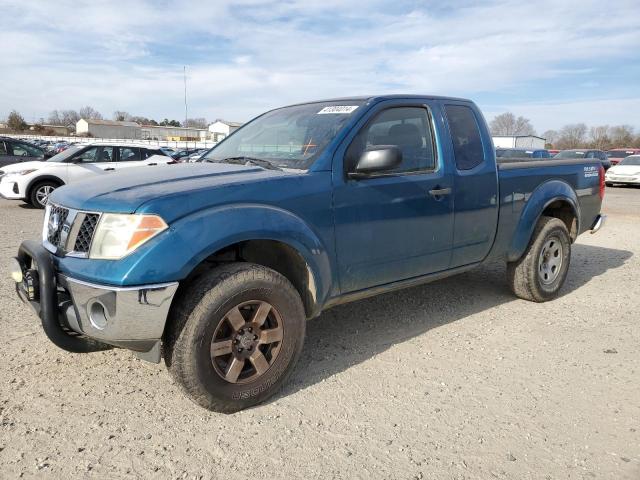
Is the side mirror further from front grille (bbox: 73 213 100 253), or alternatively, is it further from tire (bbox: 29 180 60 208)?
tire (bbox: 29 180 60 208)

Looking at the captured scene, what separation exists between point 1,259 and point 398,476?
5.81 metres

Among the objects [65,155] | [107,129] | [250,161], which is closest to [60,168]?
[65,155]

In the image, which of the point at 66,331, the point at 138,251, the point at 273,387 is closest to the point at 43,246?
the point at 66,331

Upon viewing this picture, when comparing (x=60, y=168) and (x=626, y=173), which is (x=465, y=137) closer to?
(x=60, y=168)

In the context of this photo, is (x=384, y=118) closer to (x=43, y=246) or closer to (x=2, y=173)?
(x=43, y=246)

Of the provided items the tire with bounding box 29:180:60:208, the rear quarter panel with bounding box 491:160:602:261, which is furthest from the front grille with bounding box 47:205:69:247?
the tire with bounding box 29:180:60:208

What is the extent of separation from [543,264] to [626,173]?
18436 mm

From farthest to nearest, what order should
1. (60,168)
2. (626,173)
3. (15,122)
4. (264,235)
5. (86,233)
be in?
(15,122), (626,173), (60,168), (264,235), (86,233)

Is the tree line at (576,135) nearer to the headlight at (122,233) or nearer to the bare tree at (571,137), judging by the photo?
the bare tree at (571,137)

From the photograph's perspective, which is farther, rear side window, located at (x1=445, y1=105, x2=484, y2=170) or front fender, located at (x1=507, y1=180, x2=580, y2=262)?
front fender, located at (x1=507, y1=180, x2=580, y2=262)

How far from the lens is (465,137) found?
14.1 feet

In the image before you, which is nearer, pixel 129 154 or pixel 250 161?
pixel 250 161

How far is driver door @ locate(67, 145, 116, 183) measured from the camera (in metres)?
11.9

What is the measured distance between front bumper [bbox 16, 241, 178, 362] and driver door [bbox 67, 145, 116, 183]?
32.4ft
